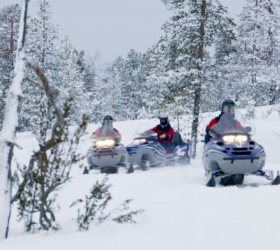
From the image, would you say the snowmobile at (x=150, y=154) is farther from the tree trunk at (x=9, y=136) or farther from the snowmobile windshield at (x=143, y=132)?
the tree trunk at (x=9, y=136)

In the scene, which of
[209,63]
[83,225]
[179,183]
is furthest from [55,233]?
[209,63]

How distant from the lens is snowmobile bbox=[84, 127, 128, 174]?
13.2m

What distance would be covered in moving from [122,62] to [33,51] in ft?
140

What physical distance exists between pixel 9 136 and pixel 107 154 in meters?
7.41

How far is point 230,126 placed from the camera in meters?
10.0

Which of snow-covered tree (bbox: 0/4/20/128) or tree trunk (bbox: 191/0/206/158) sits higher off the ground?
snow-covered tree (bbox: 0/4/20/128)

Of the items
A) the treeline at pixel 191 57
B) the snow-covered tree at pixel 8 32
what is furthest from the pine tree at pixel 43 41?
the snow-covered tree at pixel 8 32

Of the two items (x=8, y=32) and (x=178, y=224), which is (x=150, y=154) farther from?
(x=8, y=32)

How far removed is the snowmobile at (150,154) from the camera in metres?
14.2

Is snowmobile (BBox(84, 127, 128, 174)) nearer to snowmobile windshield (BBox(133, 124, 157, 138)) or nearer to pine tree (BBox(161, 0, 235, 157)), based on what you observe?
snowmobile windshield (BBox(133, 124, 157, 138))

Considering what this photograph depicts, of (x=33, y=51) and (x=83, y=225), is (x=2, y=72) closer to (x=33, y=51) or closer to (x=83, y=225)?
(x=33, y=51)

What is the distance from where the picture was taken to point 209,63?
20531 mm

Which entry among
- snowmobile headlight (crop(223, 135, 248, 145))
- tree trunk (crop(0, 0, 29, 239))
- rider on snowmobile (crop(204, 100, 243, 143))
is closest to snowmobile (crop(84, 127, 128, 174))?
rider on snowmobile (crop(204, 100, 243, 143))

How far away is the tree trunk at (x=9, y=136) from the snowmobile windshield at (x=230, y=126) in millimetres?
5037
